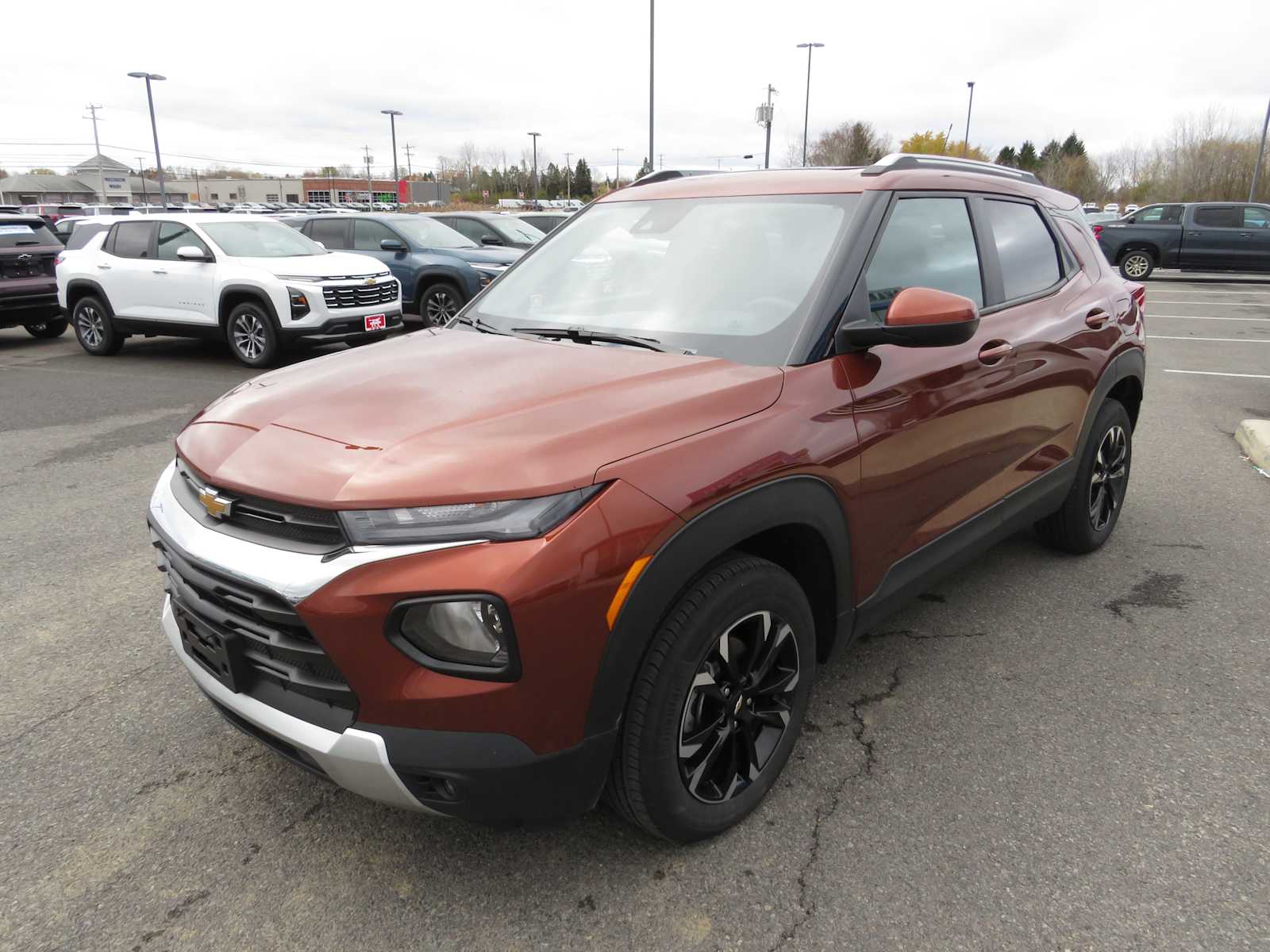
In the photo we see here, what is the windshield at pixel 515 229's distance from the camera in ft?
47.8

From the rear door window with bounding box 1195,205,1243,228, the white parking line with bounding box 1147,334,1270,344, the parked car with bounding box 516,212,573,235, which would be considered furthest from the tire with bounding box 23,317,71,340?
the rear door window with bounding box 1195,205,1243,228

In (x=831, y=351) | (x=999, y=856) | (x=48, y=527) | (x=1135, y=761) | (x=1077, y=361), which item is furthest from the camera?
(x=48, y=527)

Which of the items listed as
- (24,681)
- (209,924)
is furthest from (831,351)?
(24,681)

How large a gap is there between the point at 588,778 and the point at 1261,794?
2011mm

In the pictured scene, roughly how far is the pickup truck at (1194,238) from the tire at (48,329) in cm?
1988

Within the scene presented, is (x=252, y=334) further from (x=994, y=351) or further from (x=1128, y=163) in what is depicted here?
(x=1128, y=163)

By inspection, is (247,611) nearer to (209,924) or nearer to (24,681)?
(209,924)

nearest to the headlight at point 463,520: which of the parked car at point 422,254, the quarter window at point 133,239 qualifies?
the parked car at point 422,254

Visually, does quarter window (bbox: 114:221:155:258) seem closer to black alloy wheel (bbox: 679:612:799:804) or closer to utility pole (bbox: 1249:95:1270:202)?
black alloy wheel (bbox: 679:612:799:804)

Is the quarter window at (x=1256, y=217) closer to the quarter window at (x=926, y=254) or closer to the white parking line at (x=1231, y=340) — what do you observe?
the white parking line at (x=1231, y=340)

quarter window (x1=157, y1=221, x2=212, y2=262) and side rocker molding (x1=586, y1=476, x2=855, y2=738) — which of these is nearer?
side rocker molding (x1=586, y1=476, x2=855, y2=738)

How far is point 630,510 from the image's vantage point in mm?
1938

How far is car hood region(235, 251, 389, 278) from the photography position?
32.1 ft

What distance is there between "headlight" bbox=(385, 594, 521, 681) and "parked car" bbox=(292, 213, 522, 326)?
10276 mm
